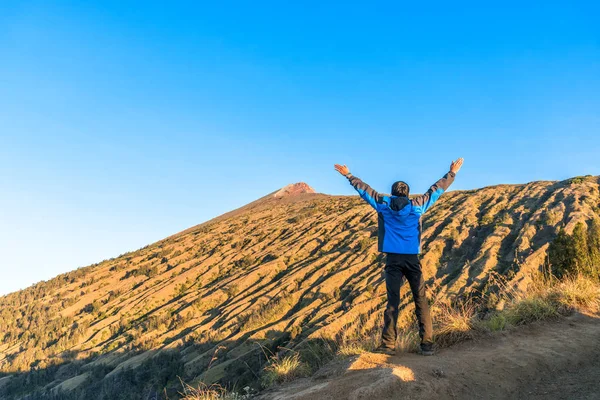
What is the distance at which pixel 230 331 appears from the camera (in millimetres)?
12273

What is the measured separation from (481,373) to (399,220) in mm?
1707

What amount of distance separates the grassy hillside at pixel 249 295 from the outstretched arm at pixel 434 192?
5190 millimetres

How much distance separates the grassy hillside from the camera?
1091 centimetres

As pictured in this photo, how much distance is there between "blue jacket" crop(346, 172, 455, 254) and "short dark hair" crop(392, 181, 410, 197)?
0.45 feet

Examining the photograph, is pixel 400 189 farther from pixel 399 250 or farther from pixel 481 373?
pixel 481 373

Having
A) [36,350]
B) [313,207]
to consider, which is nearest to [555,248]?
[36,350]

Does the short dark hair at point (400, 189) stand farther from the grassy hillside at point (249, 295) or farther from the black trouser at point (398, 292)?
the grassy hillside at point (249, 295)

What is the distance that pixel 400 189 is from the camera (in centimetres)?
491

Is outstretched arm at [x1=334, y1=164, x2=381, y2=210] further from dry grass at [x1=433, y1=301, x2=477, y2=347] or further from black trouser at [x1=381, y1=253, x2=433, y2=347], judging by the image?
dry grass at [x1=433, y1=301, x2=477, y2=347]

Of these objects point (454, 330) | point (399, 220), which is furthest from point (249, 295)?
point (399, 220)

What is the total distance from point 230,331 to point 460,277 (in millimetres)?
6578

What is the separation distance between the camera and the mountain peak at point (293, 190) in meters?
43.3

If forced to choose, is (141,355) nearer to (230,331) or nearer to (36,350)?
(230,331)

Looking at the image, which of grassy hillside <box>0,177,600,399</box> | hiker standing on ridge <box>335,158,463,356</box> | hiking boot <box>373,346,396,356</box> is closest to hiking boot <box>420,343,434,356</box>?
hiker standing on ridge <box>335,158,463,356</box>
